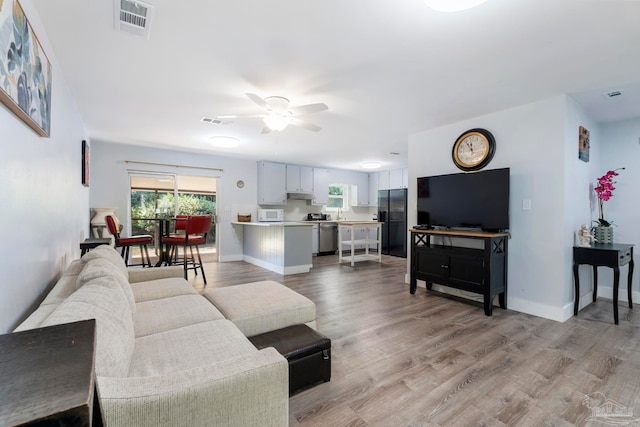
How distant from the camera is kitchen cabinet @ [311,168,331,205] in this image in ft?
24.5

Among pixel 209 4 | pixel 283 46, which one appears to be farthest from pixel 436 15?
pixel 209 4

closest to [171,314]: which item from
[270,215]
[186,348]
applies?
[186,348]

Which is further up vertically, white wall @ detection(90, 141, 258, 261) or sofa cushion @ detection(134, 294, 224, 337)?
white wall @ detection(90, 141, 258, 261)

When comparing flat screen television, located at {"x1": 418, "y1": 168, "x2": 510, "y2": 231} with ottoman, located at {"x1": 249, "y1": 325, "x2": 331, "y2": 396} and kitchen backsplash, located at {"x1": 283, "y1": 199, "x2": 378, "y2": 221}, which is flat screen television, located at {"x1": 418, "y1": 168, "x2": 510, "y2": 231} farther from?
kitchen backsplash, located at {"x1": 283, "y1": 199, "x2": 378, "y2": 221}

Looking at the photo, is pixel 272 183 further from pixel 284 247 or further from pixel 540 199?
pixel 540 199

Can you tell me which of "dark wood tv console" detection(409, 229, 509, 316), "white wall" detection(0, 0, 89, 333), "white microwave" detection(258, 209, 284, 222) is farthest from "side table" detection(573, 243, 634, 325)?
"white microwave" detection(258, 209, 284, 222)

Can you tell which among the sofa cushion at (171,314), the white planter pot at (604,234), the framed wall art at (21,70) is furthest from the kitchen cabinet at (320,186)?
the framed wall art at (21,70)

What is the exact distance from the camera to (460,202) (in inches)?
138

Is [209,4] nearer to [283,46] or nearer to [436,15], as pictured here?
[283,46]

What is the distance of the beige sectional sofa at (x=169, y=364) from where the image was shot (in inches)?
32.3

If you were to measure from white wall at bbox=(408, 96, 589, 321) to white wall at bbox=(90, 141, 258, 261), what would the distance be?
4.84m

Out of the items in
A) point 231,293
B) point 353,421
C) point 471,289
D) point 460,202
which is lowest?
point 353,421

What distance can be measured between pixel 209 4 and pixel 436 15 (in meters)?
1.31

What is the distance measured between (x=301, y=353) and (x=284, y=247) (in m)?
3.33
